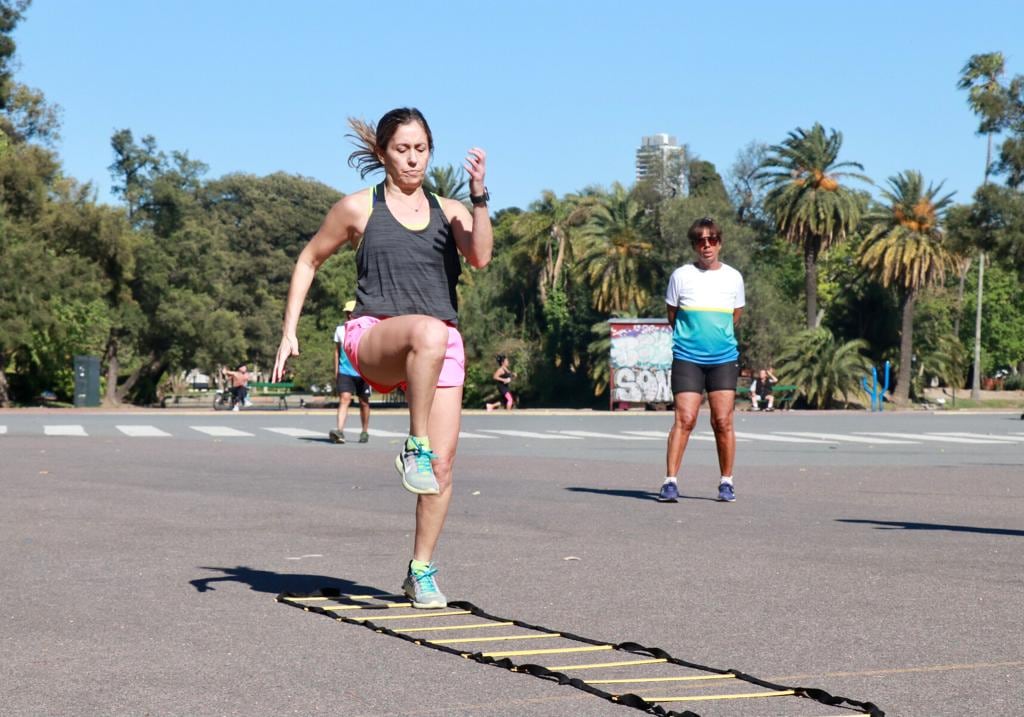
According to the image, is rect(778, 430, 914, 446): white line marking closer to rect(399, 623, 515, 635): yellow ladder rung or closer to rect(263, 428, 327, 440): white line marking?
rect(263, 428, 327, 440): white line marking

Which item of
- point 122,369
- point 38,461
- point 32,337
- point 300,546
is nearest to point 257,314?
point 122,369

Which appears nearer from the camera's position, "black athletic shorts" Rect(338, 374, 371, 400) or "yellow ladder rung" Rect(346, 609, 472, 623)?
"yellow ladder rung" Rect(346, 609, 472, 623)

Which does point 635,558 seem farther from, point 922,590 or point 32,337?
point 32,337

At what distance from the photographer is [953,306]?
77688 millimetres

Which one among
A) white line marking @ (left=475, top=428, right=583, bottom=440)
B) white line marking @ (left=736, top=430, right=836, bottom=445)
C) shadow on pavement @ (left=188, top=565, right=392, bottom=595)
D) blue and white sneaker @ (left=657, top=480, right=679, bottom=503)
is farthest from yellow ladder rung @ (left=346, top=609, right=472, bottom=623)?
white line marking @ (left=475, top=428, right=583, bottom=440)

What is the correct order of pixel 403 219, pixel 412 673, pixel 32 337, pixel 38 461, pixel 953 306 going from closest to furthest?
pixel 412 673 < pixel 403 219 < pixel 38 461 < pixel 32 337 < pixel 953 306

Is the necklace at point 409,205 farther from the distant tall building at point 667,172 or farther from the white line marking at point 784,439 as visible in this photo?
the distant tall building at point 667,172

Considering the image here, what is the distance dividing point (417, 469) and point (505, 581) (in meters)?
1.18

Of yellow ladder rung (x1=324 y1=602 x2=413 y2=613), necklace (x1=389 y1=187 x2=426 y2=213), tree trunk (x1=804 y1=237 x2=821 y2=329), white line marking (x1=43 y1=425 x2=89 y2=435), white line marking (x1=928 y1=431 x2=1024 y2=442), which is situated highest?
tree trunk (x1=804 y1=237 x2=821 y2=329)

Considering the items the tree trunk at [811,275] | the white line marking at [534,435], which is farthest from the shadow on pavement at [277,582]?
the tree trunk at [811,275]

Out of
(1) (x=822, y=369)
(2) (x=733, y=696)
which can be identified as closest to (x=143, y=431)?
(2) (x=733, y=696)

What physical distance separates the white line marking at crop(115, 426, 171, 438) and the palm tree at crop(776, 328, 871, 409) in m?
33.3

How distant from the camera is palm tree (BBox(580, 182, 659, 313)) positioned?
60906 millimetres

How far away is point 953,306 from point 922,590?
245ft
